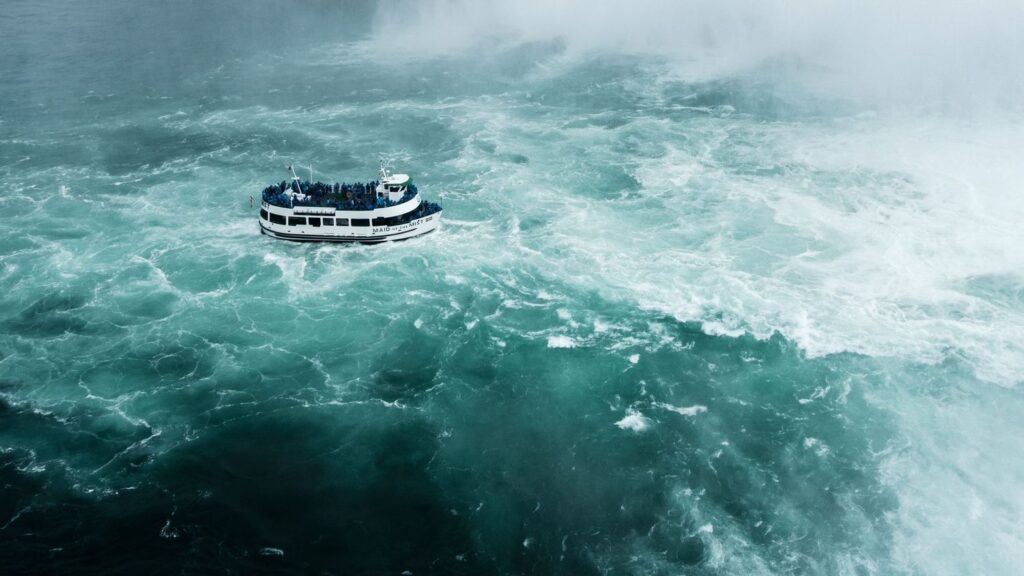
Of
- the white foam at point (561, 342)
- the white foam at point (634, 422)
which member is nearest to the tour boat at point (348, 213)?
the white foam at point (561, 342)

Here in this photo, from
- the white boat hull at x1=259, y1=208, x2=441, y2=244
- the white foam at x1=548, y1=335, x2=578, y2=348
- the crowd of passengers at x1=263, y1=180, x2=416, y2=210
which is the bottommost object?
the white foam at x1=548, y1=335, x2=578, y2=348

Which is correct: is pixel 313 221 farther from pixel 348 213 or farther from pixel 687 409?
pixel 687 409

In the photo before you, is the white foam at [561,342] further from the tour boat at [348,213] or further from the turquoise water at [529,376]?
the tour boat at [348,213]

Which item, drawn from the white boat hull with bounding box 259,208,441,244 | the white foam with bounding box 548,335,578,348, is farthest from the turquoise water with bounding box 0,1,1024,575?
the white boat hull with bounding box 259,208,441,244

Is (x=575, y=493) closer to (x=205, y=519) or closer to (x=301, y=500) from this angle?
(x=301, y=500)

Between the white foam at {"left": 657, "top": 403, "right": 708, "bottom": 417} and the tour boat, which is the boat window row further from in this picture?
the white foam at {"left": 657, "top": 403, "right": 708, "bottom": 417}

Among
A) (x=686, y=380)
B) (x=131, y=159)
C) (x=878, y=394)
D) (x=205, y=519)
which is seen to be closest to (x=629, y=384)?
(x=686, y=380)
